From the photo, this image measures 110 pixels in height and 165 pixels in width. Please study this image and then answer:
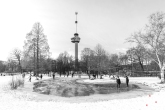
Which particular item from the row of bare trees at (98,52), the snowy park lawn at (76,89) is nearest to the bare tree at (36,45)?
the row of bare trees at (98,52)

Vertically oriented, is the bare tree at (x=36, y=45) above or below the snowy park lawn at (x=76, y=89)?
above

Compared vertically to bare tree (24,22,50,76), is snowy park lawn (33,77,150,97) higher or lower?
lower

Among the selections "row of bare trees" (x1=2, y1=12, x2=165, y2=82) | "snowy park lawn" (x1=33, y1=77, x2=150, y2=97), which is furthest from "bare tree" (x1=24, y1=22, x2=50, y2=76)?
"snowy park lawn" (x1=33, y1=77, x2=150, y2=97)

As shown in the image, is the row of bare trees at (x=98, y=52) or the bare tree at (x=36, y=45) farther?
the bare tree at (x=36, y=45)

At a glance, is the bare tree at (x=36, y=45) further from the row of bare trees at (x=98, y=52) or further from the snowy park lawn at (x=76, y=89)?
the snowy park lawn at (x=76, y=89)

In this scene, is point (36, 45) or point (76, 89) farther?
point (36, 45)

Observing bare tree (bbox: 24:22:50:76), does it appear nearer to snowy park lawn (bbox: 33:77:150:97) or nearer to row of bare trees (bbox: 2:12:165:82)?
row of bare trees (bbox: 2:12:165:82)

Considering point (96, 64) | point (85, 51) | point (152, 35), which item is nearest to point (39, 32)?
point (96, 64)

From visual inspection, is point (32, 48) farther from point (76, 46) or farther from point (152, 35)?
point (76, 46)

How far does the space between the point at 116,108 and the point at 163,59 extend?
21332 mm

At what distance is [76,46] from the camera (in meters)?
88.5

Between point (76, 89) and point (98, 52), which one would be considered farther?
point (98, 52)

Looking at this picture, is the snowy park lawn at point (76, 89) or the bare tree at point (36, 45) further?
the bare tree at point (36, 45)

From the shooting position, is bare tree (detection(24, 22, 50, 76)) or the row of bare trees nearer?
the row of bare trees
